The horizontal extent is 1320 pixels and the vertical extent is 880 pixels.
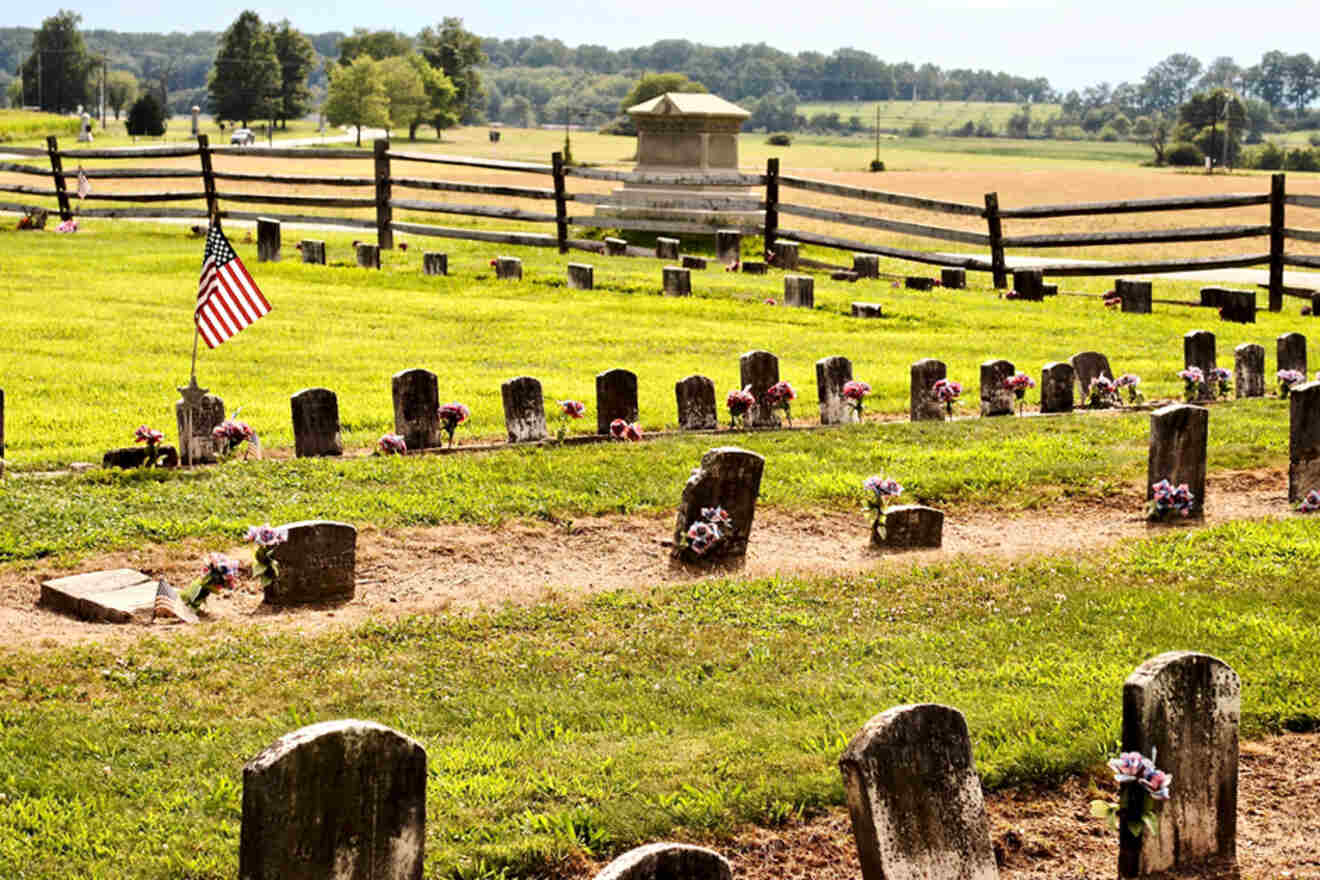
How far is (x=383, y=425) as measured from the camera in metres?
14.2

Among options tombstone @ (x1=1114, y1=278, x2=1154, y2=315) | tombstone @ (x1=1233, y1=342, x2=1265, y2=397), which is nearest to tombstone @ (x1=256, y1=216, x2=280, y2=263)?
tombstone @ (x1=1114, y1=278, x2=1154, y2=315)

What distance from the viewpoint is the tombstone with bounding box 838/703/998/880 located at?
497cm

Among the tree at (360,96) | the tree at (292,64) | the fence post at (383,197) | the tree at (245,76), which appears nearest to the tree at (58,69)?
the tree at (292,64)

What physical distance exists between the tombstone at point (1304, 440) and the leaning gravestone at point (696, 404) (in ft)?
14.7

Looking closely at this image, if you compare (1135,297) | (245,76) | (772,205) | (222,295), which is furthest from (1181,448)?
(245,76)

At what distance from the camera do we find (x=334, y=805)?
4.69 m

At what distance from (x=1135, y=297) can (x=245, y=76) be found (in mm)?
140068

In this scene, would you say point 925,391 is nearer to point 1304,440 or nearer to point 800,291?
point 1304,440

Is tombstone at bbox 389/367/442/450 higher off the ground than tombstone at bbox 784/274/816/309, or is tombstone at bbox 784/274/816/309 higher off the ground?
tombstone at bbox 784/274/816/309

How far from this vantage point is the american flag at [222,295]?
40.6 feet

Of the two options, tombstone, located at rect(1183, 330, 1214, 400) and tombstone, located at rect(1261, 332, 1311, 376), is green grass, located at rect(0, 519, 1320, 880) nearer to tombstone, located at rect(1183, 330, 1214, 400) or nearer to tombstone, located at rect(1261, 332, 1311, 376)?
tombstone, located at rect(1183, 330, 1214, 400)

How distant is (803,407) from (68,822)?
1007 centimetres

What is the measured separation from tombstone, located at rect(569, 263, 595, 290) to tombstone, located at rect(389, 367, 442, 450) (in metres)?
12.0

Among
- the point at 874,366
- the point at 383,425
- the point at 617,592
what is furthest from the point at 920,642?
the point at 874,366
